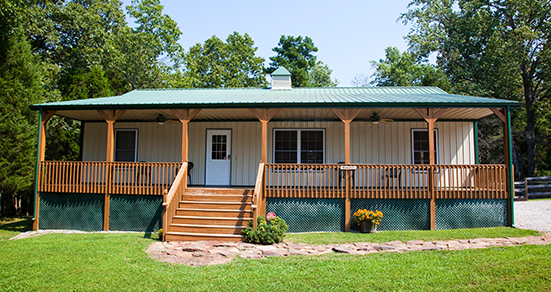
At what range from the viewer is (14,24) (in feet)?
46.4

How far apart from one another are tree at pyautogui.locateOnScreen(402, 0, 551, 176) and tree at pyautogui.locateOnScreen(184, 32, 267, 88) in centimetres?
1441

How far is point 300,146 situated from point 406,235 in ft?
15.5

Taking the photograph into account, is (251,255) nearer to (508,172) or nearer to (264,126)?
(264,126)

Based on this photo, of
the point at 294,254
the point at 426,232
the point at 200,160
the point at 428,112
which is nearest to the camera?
the point at 294,254

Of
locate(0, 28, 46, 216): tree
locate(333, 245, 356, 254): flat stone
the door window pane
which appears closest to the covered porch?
the door window pane

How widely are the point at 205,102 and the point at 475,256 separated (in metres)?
7.51

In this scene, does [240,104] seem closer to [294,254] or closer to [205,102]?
[205,102]

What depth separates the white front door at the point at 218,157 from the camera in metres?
12.4

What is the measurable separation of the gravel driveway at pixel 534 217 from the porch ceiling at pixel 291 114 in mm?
3336

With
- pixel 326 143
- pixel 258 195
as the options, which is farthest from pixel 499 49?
pixel 258 195

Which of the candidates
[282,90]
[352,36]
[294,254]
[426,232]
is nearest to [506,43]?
[352,36]

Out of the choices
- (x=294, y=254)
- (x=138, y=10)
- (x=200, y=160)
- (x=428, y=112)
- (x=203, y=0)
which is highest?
(x=138, y=10)

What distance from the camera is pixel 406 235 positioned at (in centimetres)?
884

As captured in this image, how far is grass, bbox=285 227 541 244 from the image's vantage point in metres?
8.45
